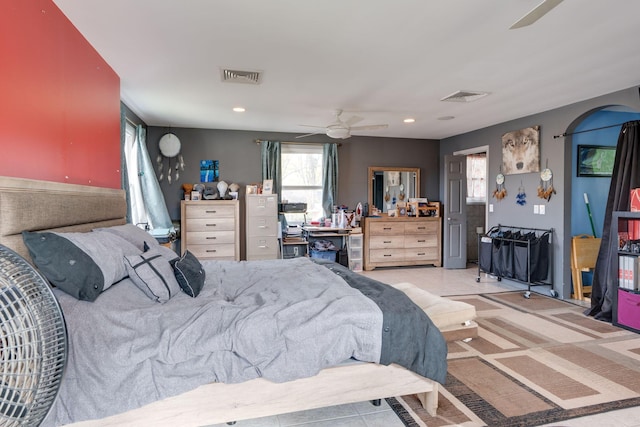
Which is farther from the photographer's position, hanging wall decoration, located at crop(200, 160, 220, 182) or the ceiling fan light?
hanging wall decoration, located at crop(200, 160, 220, 182)

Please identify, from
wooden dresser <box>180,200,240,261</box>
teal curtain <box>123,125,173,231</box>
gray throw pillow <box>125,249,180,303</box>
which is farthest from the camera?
wooden dresser <box>180,200,240,261</box>

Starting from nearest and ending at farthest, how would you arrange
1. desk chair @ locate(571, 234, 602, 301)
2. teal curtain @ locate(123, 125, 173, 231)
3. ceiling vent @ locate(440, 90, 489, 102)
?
ceiling vent @ locate(440, 90, 489, 102), desk chair @ locate(571, 234, 602, 301), teal curtain @ locate(123, 125, 173, 231)

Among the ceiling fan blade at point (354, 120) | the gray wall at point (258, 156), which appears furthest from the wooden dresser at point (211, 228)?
the ceiling fan blade at point (354, 120)

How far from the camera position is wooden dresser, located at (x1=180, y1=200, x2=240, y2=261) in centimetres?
545

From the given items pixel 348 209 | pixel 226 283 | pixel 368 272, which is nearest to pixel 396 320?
pixel 226 283

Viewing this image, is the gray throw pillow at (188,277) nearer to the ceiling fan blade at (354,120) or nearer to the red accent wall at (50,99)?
the red accent wall at (50,99)

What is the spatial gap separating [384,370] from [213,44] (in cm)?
256

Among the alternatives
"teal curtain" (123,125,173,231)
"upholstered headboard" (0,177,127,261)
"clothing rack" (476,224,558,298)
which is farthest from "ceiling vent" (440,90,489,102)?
"teal curtain" (123,125,173,231)

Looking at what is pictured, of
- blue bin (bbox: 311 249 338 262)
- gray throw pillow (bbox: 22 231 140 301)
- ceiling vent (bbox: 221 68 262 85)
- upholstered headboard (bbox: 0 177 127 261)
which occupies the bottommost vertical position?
blue bin (bbox: 311 249 338 262)

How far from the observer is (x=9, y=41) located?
5.78 ft

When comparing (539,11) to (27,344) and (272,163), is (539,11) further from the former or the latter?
(272,163)

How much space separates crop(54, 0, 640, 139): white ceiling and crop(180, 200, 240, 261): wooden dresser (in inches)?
57.8

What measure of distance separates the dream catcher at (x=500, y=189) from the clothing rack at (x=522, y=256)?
1.75ft

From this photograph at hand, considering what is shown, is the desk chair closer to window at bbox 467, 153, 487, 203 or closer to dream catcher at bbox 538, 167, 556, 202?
dream catcher at bbox 538, 167, 556, 202
